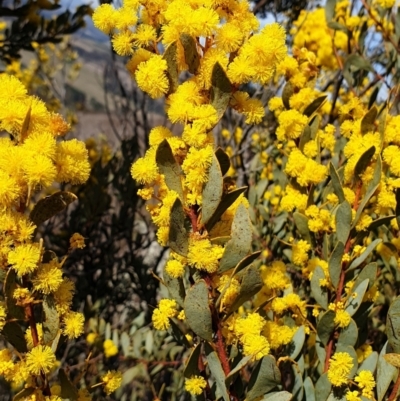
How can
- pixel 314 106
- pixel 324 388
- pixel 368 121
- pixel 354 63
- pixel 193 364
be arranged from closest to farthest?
pixel 193 364
pixel 324 388
pixel 368 121
pixel 314 106
pixel 354 63

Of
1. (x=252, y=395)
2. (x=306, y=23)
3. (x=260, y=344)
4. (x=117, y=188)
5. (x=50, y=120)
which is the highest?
(x=306, y=23)

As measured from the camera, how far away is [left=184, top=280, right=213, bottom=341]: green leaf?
2.60 ft

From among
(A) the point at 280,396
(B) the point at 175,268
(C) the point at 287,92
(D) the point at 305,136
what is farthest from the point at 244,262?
(C) the point at 287,92

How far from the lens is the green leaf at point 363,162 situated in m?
1.02

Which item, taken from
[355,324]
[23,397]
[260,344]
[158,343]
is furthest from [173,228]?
[158,343]

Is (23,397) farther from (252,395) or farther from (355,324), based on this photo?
(355,324)

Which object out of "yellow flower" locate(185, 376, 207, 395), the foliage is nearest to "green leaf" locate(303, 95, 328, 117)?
the foliage

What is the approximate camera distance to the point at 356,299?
3.43 feet

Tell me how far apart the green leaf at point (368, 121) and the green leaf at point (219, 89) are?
0.45 meters

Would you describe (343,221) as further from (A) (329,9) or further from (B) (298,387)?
(A) (329,9)

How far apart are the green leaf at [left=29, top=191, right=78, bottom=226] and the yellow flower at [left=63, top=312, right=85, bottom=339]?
0.17 m

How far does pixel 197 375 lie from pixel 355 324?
1.17 feet

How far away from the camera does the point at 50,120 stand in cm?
87

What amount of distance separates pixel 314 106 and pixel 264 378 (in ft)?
2.18
